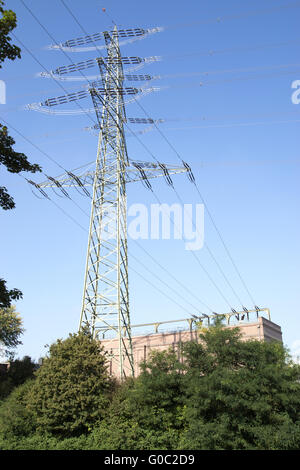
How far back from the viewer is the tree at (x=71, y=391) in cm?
2217

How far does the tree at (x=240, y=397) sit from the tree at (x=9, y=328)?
4032cm

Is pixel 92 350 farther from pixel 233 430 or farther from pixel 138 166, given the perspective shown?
pixel 138 166

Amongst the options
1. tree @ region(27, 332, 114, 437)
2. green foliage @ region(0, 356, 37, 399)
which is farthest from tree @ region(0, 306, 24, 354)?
tree @ region(27, 332, 114, 437)

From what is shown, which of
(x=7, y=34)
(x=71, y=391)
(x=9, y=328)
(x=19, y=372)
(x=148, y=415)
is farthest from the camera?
(x=9, y=328)

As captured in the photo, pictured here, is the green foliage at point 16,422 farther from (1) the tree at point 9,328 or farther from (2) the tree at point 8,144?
(1) the tree at point 9,328

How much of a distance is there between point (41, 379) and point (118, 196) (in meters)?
13.0

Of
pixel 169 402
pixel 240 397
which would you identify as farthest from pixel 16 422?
pixel 240 397

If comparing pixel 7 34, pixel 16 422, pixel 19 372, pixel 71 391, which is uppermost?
pixel 7 34

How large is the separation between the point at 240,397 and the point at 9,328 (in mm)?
43836

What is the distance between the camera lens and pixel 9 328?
55.7 meters

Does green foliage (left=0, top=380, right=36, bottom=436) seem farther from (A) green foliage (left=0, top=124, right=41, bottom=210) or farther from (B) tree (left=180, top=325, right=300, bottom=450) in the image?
(A) green foliage (left=0, top=124, right=41, bottom=210)

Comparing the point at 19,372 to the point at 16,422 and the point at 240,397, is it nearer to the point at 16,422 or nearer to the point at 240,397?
the point at 16,422
